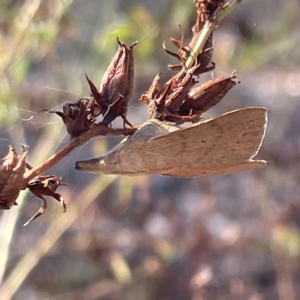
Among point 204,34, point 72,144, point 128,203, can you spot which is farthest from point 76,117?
point 128,203

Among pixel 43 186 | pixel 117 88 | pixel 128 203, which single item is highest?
pixel 117 88

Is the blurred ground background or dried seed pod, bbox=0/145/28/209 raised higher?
dried seed pod, bbox=0/145/28/209

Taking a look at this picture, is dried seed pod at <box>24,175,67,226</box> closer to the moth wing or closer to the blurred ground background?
the moth wing

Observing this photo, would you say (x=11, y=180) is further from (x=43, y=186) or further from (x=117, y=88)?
(x=117, y=88)

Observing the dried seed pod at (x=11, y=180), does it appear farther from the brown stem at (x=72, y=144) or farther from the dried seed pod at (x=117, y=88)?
the dried seed pod at (x=117, y=88)

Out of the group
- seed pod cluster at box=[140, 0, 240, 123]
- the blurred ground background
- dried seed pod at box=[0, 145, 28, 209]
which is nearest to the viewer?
dried seed pod at box=[0, 145, 28, 209]

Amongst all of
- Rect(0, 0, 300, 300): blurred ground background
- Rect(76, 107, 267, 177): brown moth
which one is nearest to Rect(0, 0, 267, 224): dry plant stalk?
Rect(76, 107, 267, 177): brown moth
